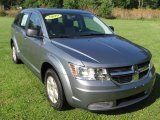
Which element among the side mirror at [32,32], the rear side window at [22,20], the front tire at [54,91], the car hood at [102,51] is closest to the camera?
the car hood at [102,51]

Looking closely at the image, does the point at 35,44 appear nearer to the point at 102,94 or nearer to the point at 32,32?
the point at 32,32

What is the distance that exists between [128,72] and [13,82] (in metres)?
3.20

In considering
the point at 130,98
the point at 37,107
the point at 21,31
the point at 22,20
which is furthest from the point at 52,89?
the point at 22,20

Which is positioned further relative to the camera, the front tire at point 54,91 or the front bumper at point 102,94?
the front tire at point 54,91

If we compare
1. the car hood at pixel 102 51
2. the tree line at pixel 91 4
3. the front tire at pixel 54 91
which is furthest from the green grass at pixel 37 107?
the tree line at pixel 91 4

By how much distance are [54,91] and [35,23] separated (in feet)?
6.18

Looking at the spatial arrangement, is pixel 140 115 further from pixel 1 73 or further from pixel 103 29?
pixel 1 73

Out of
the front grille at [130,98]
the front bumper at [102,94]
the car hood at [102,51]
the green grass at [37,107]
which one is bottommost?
the green grass at [37,107]

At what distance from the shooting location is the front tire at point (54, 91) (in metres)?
4.62

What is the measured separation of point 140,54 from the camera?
4.85 metres

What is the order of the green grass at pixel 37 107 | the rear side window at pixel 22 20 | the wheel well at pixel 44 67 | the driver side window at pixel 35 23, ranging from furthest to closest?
the rear side window at pixel 22 20, the driver side window at pixel 35 23, the wheel well at pixel 44 67, the green grass at pixel 37 107

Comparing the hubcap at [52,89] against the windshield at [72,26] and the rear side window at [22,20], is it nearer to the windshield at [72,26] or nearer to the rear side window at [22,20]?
the windshield at [72,26]

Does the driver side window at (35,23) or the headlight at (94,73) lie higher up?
the driver side window at (35,23)

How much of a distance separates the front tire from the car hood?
513 millimetres
